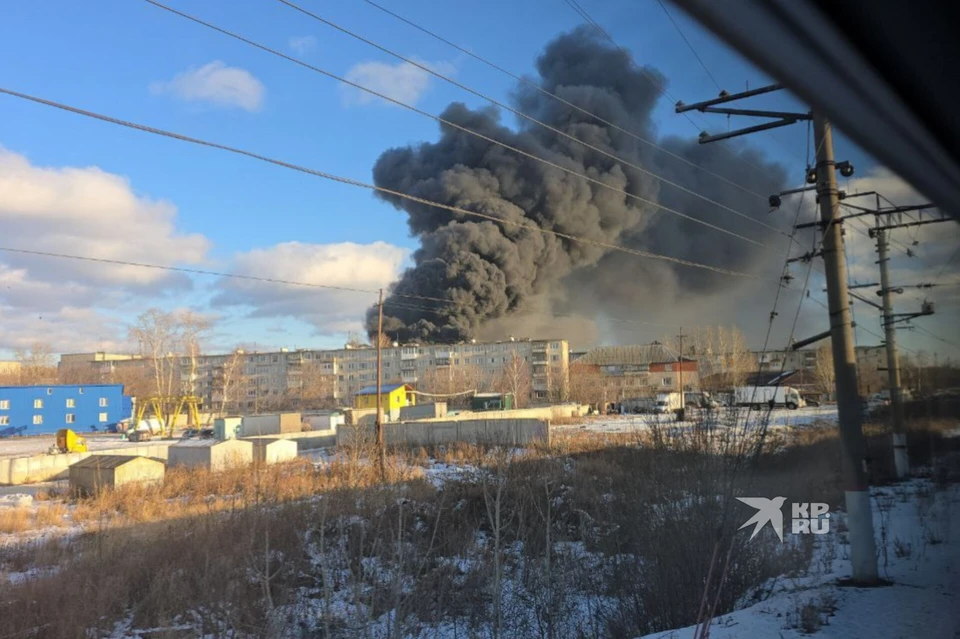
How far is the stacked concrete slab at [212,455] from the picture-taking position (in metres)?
23.3

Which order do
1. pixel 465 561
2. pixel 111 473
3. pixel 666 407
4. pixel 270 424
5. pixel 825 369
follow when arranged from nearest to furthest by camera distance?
pixel 825 369
pixel 465 561
pixel 666 407
pixel 111 473
pixel 270 424

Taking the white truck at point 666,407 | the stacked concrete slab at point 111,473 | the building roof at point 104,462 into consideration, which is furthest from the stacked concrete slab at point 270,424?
the white truck at point 666,407

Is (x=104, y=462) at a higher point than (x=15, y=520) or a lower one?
higher

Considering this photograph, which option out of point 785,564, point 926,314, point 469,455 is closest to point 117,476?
point 469,455

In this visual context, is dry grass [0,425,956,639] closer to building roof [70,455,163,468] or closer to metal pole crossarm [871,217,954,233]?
metal pole crossarm [871,217,954,233]

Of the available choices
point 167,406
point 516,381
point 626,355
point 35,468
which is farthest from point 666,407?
point 626,355

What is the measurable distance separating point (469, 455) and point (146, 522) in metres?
10.7

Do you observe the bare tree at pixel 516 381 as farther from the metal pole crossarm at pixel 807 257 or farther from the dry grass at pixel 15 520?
the metal pole crossarm at pixel 807 257

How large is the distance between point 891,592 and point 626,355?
5915 cm

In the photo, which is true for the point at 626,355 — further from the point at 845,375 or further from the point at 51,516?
the point at 845,375

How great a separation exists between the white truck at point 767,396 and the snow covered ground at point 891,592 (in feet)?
5.17

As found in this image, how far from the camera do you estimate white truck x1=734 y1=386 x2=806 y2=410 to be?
6.95 metres

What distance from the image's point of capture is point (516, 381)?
197 ft

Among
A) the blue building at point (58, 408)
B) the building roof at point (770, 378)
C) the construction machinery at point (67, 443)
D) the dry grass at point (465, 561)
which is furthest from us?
the blue building at point (58, 408)
